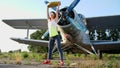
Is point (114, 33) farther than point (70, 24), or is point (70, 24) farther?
point (114, 33)

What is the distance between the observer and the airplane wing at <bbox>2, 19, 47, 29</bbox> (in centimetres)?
2259

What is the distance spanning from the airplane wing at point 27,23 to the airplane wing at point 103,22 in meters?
3.51

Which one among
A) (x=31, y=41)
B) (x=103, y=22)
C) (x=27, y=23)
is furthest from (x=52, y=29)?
(x=27, y=23)

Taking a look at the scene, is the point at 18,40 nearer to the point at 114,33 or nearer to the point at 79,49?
the point at 79,49

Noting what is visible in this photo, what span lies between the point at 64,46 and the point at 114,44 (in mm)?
2955

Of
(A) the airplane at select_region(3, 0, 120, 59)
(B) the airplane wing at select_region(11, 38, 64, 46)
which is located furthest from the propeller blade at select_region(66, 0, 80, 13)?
(B) the airplane wing at select_region(11, 38, 64, 46)

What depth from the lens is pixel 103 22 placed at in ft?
67.7

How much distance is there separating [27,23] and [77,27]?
662 centimetres

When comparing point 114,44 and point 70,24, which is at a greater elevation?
point 70,24

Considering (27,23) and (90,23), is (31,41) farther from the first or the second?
(90,23)

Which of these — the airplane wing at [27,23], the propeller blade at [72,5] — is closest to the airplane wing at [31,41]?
the airplane wing at [27,23]

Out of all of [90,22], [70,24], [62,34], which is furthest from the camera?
[90,22]

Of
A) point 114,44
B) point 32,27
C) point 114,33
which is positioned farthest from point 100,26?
point 114,33

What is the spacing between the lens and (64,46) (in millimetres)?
19156
